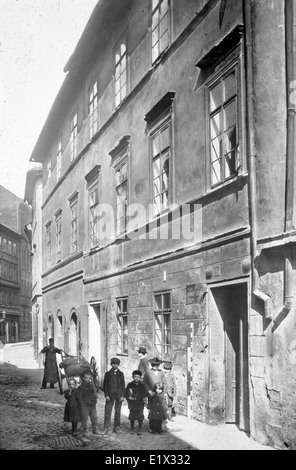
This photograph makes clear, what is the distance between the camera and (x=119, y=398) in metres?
9.82

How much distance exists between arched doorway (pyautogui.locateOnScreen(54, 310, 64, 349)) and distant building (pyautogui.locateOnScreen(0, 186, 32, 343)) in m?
34.4

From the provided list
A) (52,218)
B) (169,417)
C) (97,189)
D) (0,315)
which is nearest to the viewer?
(169,417)

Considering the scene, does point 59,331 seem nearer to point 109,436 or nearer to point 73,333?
point 73,333

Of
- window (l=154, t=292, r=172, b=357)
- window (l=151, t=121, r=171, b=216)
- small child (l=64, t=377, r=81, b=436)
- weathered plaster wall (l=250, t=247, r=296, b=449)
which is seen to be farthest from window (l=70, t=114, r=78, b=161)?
weathered plaster wall (l=250, t=247, r=296, b=449)

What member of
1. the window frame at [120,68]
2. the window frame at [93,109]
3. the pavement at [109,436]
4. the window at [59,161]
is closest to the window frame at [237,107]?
the pavement at [109,436]

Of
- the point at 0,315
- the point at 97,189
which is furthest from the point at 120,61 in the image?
the point at 0,315

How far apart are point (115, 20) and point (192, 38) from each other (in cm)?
520

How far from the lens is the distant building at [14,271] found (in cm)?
5972

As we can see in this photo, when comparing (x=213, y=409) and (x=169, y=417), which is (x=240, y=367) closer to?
(x=213, y=409)

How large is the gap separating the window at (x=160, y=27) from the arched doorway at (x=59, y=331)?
12.0 meters

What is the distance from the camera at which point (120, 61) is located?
1514cm

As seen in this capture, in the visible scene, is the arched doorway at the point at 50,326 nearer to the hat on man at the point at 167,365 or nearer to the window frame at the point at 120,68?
Result: the window frame at the point at 120,68

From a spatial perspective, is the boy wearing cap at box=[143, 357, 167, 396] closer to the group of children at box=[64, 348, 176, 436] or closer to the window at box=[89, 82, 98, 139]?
the group of children at box=[64, 348, 176, 436]

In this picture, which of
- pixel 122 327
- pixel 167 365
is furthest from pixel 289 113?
pixel 122 327
